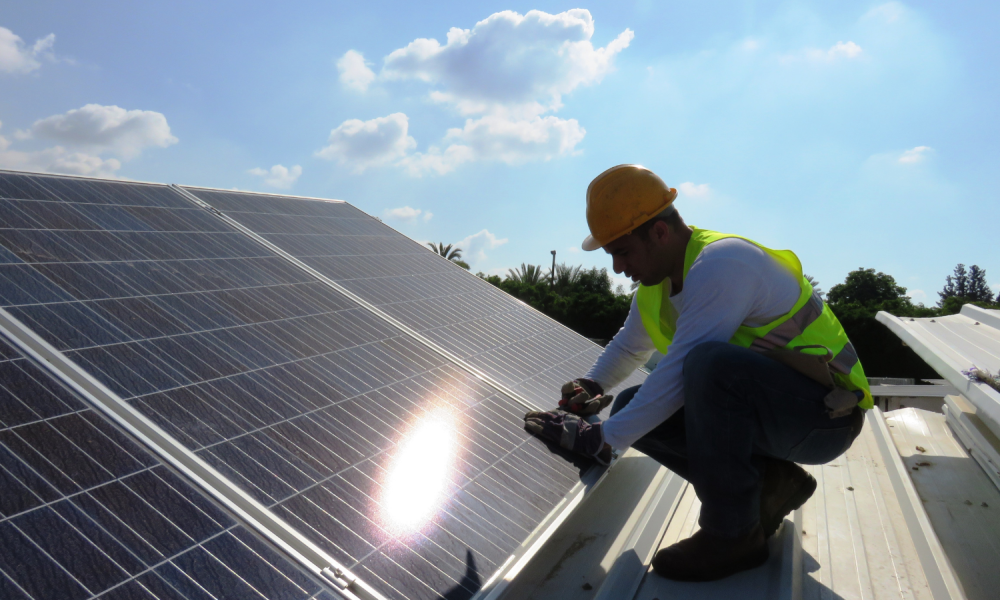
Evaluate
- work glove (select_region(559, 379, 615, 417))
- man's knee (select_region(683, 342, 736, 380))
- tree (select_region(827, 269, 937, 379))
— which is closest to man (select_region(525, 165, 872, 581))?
man's knee (select_region(683, 342, 736, 380))

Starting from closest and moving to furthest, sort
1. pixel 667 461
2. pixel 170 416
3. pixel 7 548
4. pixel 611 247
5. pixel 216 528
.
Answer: pixel 7 548, pixel 216 528, pixel 170 416, pixel 611 247, pixel 667 461

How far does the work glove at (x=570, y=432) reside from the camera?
11.1 feet

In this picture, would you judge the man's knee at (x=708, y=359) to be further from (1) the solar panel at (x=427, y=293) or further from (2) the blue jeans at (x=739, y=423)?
(1) the solar panel at (x=427, y=293)

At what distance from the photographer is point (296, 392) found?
318cm

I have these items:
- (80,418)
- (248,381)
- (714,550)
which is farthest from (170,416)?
(714,550)

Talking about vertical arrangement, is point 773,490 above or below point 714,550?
above

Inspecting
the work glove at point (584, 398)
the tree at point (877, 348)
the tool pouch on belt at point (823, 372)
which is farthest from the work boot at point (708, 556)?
the tree at point (877, 348)

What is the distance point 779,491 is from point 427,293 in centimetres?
364

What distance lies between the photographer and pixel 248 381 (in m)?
3.12

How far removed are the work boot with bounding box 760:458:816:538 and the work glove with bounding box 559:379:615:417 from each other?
1.09 m

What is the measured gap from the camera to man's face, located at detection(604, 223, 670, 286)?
3.32 metres

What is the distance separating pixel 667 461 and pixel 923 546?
4.43 ft

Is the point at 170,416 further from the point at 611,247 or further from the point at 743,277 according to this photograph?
the point at 743,277

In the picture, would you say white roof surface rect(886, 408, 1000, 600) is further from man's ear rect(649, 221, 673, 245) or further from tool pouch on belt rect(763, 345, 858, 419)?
man's ear rect(649, 221, 673, 245)
